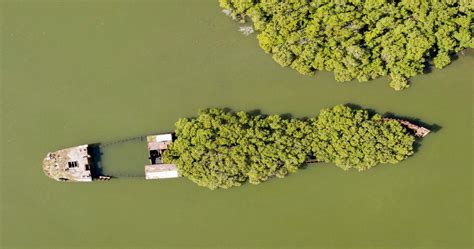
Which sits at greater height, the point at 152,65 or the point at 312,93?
the point at 152,65

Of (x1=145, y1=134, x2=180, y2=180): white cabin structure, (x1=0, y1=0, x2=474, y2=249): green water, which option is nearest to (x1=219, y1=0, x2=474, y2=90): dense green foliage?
(x1=0, y1=0, x2=474, y2=249): green water

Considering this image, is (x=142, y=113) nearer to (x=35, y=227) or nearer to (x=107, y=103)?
(x=107, y=103)

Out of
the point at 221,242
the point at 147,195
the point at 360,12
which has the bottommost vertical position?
the point at 221,242

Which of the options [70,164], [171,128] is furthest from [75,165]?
[171,128]

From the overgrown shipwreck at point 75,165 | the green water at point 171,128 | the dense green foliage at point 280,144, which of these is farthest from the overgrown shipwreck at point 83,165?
the dense green foliage at point 280,144

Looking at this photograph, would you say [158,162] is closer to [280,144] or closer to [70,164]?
[70,164]

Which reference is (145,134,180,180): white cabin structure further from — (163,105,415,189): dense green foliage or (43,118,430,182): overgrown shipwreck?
(163,105,415,189): dense green foliage

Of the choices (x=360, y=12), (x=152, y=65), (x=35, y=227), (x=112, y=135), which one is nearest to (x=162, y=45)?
(x=152, y=65)

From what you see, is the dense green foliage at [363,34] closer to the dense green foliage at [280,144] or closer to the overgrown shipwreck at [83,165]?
the dense green foliage at [280,144]
